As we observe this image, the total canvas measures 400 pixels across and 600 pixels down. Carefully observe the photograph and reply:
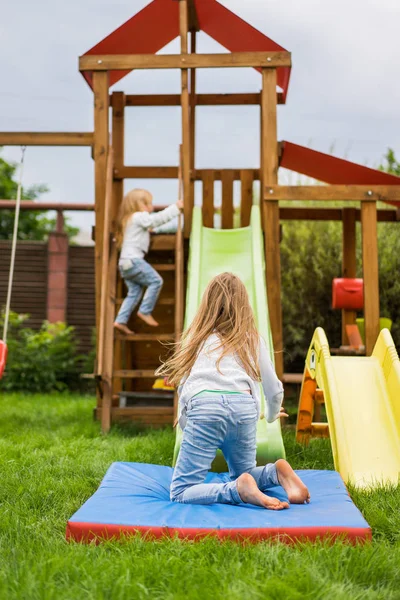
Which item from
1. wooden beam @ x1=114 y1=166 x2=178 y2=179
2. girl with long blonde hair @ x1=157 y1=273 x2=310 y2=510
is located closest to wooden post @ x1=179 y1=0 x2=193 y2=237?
wooden beam @ x1=114 y1=166 x2=178 y2=179

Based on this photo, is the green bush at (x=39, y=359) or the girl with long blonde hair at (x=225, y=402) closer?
the girl with long blonde hair at (x=225, y=402)

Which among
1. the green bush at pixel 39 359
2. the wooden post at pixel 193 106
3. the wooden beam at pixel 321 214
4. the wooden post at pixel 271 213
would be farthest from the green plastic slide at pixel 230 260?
the green bush at pixel 39 359

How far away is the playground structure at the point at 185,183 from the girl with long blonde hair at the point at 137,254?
13 centimetres

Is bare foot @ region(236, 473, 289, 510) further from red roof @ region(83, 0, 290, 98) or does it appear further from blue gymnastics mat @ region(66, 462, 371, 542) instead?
red roof @ region(83, 0, 290, 98)

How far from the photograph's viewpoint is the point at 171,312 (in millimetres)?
8133

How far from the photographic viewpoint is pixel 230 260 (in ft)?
23.0

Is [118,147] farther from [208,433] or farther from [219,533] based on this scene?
[219,533]

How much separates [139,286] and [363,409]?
297 cm

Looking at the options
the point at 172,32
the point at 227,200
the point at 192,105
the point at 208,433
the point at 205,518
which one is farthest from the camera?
the point at 192,105

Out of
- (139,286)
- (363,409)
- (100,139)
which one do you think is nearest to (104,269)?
(139,286)

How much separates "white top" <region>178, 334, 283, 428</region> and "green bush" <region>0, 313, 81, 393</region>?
666 centimetres

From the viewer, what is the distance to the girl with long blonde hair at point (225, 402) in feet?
11.9

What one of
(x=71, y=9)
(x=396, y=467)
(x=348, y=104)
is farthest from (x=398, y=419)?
(x=348, y=104)

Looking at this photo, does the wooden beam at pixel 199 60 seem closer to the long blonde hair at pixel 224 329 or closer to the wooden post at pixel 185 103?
the wooden post at pixel 185 103
